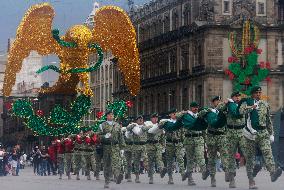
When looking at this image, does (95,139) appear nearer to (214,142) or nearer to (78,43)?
(214,142)

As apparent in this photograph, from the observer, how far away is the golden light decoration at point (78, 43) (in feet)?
154

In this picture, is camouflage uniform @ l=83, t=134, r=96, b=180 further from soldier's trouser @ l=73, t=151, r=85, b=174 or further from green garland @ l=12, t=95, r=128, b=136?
green garland @ l=12, t=95, r=128, b=136

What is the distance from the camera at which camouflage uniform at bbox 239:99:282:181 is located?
63.5ft

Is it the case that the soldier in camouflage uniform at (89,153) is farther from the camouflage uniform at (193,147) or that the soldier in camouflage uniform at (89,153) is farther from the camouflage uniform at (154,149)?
the camouflage uniform at (193,147)

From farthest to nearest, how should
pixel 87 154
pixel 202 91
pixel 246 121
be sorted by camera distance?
pixel 202 91
pixel 87 154
pixel 246 121

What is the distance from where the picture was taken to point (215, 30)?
73.2 metres

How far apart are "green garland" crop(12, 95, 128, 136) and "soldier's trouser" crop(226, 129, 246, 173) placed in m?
24.5

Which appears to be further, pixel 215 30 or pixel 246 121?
pixel 215 30

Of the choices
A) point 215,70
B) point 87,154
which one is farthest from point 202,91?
point 87,154

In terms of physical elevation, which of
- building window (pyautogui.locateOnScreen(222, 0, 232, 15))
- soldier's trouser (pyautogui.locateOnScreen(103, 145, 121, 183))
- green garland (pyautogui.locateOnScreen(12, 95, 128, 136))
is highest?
building window (pyautogui.locateOnScreen(222, 0, 232, 15))

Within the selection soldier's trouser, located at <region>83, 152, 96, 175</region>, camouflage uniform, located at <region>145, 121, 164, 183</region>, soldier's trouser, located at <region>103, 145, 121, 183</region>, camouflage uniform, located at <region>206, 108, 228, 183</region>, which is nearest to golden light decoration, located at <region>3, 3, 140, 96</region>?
soldier's trouser, located at <region>83, 152, 96, 175</region>

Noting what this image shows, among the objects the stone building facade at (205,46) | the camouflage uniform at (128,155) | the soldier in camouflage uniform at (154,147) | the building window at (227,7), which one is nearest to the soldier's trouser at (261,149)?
the soldier in camouflage uniform at (154,147)

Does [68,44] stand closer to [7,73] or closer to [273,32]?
[7,73]

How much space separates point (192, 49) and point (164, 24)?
25.5ft
